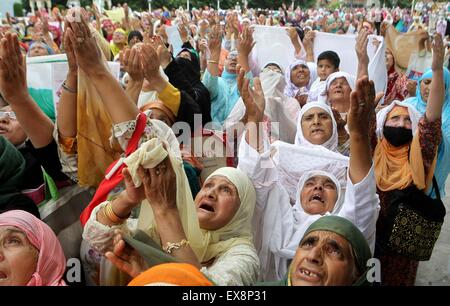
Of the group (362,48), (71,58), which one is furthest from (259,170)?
(362,48)

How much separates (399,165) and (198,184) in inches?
41.9

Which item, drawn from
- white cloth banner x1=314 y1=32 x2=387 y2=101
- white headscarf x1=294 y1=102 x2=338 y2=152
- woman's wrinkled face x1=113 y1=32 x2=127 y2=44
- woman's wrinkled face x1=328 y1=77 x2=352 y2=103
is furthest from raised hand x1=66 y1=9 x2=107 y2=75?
woman's wrinkled face x1=113 y1=32 x2=127 y2=44

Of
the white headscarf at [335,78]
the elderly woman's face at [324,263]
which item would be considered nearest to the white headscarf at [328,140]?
the white headscarf at [335,78]

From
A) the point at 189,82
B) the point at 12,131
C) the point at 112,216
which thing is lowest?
the point at 112,216

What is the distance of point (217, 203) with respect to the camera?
174 cm

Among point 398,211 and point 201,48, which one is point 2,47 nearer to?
point 398,211

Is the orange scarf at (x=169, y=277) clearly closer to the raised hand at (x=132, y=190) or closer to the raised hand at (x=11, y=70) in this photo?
the raised hand at (x=132, y=190)

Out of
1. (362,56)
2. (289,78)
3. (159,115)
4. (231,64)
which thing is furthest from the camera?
(289,78)

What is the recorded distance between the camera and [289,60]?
510 cm

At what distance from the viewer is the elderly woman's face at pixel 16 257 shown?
4.45 feet

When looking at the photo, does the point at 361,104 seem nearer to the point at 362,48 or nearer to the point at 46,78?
the point at 362,48

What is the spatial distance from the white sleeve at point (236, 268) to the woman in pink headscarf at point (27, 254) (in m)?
0.52

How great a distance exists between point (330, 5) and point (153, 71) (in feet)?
104
